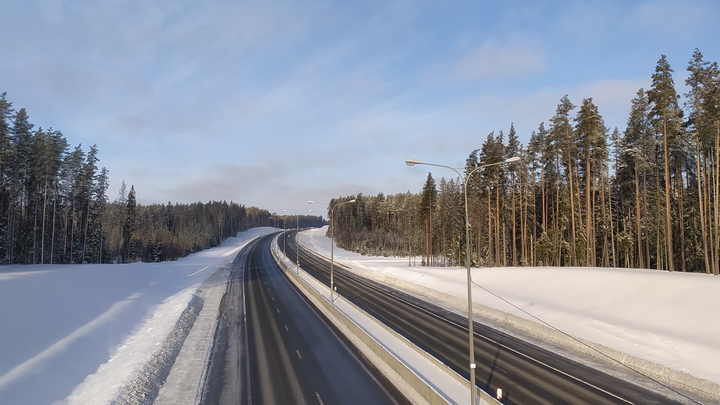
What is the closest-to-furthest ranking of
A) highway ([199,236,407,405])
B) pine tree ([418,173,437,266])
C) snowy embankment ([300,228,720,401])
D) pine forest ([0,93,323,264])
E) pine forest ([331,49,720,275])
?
highway ([199,236,407,405]) → snowy embankment ([300,228,720,401]) → pine forest ([331,49,720,275]) → pine forest ([0,93,323,264]) → pine tree ([418,173,437,266])

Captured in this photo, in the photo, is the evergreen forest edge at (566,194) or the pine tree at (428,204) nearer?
the evergreen forest edge at (566,194)

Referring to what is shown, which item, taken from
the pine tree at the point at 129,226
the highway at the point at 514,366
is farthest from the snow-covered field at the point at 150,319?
the pine tree at the point at 129,226

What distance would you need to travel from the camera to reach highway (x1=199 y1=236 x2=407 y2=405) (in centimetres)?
1554

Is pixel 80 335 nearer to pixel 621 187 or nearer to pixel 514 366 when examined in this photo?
pixel 514 366

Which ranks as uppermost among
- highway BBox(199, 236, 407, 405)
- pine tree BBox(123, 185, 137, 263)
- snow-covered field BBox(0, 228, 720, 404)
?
pine tree BBox(123, 185, 137, 263)

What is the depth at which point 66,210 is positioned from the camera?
60.3 metres

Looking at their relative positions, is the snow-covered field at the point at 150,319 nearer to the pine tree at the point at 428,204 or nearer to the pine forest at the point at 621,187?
the pine forest at the point at 621,187

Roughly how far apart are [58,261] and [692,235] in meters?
94.4

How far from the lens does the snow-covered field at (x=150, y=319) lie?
55.3 ft

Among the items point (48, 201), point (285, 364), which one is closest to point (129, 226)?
point (48, 201)

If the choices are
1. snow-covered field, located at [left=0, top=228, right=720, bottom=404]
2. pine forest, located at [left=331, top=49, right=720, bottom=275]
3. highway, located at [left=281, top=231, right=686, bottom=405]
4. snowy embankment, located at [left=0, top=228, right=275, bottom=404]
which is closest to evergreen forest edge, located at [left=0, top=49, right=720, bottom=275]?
pine forest, located at [left=331, top=49, right=720, bottom=275]

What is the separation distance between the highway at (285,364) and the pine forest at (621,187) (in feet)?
58.7

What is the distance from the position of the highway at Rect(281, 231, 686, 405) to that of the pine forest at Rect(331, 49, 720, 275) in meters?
12.6

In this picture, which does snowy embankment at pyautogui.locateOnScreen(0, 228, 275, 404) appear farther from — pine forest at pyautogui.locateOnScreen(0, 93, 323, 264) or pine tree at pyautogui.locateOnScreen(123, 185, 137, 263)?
pine tree at pyautogui.locateOnScreen(123, 185, 137, 263)
